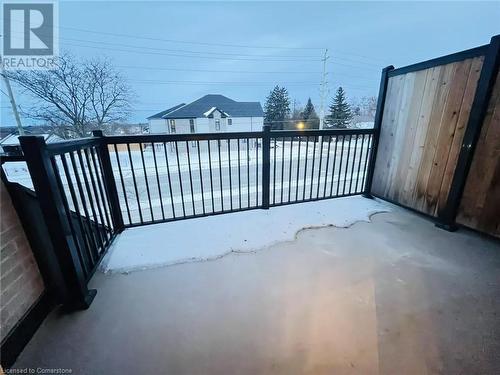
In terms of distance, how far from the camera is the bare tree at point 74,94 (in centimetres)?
629

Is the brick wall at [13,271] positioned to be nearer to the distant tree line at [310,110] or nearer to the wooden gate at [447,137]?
the wooden gate at [447,137]

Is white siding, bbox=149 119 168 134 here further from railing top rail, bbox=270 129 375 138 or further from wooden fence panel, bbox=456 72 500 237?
wooden fence panel, bbox=456 72 500 237

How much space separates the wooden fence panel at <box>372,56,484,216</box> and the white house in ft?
27.2

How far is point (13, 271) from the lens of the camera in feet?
3.19

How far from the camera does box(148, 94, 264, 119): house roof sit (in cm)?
1148

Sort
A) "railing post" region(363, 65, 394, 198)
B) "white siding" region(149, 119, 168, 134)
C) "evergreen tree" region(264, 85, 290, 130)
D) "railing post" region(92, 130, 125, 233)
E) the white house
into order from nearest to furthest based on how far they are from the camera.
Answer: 1. "railing post" region(92, 130, 125, 233)
2. "railing post" region(363, 65, 394, 198)
3. "white siding" region(149, 119, 168, 134)
4. the white house
5. "evergreen tree" region(264, 85, 290, 130)

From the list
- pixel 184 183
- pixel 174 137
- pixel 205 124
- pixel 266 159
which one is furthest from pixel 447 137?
pixel 205 124

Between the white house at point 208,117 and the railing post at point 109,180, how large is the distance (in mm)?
8817

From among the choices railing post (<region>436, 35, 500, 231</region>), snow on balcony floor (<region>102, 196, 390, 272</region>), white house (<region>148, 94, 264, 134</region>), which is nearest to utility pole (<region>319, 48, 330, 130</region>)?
white house (<region>148, 94, 264, 134</region>)

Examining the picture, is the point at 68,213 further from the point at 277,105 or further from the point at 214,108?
the point at 277,105

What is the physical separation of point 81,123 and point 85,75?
5.06 feet

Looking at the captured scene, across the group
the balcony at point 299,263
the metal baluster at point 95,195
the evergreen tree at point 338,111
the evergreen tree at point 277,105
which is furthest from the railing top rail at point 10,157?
the evergreen tree at point 338,111

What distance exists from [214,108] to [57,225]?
11.4 m

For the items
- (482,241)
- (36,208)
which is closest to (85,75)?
(36,208)
